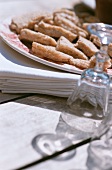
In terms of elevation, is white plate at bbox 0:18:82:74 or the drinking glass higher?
white plate at bbox 0:18:82:74

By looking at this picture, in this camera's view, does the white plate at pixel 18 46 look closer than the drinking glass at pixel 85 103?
No

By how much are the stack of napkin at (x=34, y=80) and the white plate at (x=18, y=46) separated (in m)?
0.01

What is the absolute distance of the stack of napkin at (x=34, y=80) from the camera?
26.5 inches

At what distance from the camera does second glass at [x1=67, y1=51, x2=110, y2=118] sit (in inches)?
24.8

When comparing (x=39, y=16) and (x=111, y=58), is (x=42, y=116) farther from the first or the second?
(x=39, y=16)

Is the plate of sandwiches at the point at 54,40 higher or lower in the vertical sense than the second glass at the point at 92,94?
higher

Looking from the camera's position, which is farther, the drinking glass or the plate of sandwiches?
the plate of sandwiches

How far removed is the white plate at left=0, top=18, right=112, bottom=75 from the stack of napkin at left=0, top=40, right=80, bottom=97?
0.01m

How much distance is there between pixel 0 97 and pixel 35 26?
24 cm

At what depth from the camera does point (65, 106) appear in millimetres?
667

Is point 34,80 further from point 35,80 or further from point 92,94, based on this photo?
point 92,94

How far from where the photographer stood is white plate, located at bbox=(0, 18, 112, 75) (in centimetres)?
70

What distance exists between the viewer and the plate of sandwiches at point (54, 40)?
2.36 feet

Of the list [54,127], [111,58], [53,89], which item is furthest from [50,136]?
[111,58]
